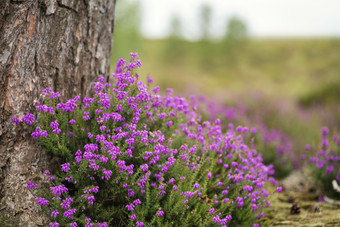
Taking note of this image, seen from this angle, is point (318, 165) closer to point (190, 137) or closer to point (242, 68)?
point (190, 137)

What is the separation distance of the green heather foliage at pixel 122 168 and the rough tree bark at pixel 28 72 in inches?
5.2

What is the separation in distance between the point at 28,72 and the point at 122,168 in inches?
50.8

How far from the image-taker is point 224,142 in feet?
10.6

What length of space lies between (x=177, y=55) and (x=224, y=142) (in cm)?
4001

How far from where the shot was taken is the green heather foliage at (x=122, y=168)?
92.0 inches

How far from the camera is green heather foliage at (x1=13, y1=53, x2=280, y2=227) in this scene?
2.34 meters

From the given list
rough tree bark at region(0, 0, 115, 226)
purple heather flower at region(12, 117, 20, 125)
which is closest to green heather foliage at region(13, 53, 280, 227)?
purple heather flower at region(12, 117, 20, 125)

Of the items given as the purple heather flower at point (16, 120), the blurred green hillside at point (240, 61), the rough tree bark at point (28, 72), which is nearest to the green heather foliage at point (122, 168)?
the purple heather flower at point (16, 120)

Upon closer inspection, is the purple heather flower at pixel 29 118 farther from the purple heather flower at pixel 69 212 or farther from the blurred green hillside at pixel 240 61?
the blurred green hillside at pixel 240 61

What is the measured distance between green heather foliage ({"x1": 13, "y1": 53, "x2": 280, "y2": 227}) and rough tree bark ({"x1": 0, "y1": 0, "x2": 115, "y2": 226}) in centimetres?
13

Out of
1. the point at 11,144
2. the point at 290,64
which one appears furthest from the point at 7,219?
the point at 290,64

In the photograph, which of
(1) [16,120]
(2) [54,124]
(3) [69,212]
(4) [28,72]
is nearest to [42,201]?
(3) [69,212]

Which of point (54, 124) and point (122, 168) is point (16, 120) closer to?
point (54, 124)

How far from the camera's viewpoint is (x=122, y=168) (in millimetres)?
2277
